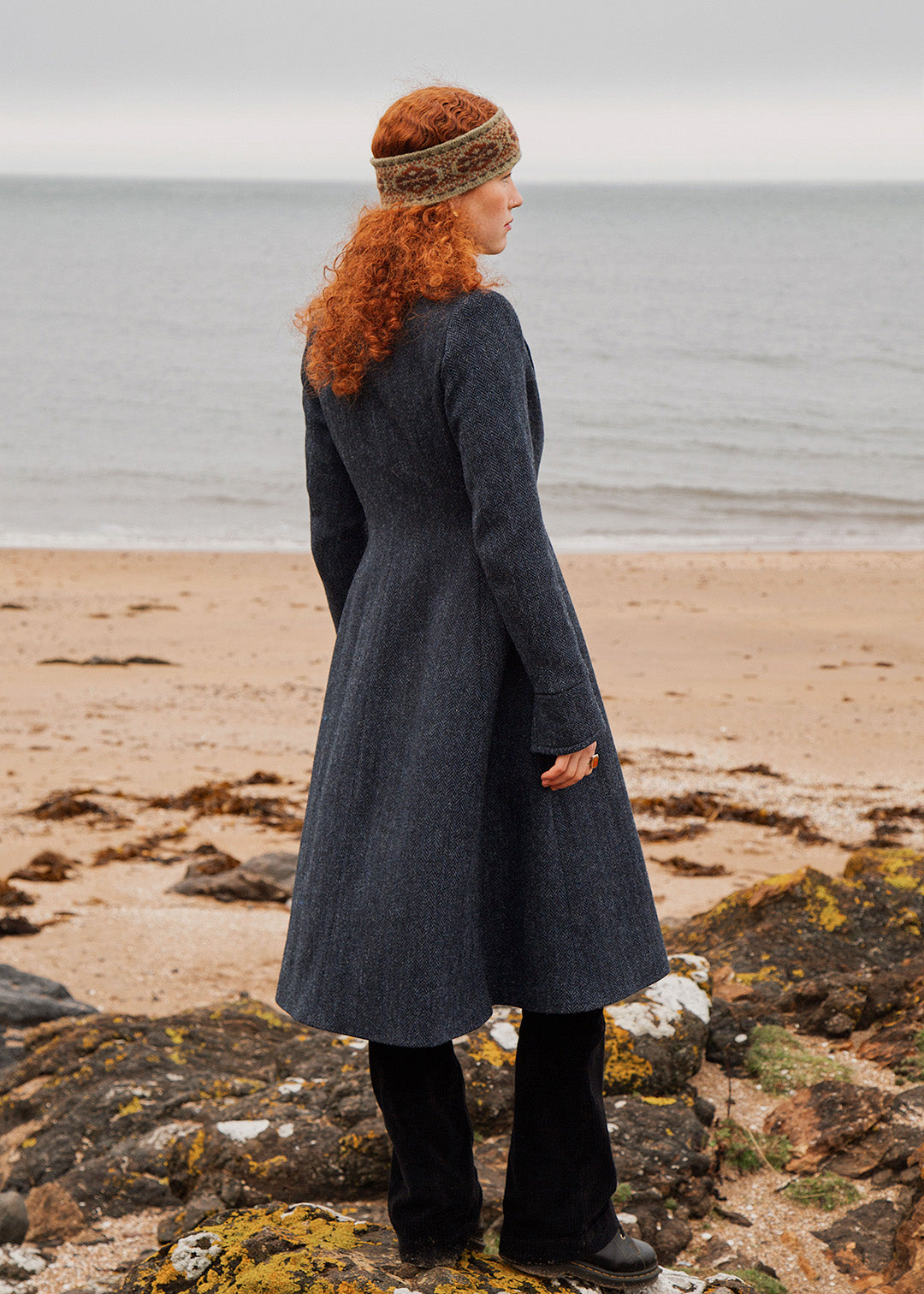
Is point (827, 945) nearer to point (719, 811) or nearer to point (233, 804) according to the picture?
point (719, 811)

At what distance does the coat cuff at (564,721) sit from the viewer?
6.39 ft

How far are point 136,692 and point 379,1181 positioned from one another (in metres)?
7.34

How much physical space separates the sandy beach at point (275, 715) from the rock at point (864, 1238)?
2.65 m

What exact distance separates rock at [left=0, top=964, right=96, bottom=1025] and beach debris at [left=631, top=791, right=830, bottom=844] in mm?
3555

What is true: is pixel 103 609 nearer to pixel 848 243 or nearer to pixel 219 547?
pixel 219 547

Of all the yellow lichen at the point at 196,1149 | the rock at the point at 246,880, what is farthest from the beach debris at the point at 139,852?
the yellow lichen at the point at 196,1149

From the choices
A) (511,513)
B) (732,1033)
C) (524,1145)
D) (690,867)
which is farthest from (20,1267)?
(690,867)

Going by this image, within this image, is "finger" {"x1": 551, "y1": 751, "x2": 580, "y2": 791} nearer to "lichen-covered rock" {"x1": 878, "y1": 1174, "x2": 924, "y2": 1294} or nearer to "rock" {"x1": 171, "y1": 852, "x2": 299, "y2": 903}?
"lichen-covered rock" {"x1": 878, "y1": 1174, "x2": 924, "y2": 1294}

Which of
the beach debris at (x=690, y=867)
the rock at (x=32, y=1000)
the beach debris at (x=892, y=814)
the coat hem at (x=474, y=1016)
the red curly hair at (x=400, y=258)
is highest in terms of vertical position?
the red curly hair at (x=400, y=258)

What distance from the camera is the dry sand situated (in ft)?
16.5

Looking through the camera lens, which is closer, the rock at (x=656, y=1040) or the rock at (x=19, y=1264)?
the rock at (x=19, y=1264)

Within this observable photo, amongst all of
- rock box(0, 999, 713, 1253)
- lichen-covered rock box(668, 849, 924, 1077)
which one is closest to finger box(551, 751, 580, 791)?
rock box(0, 999, 713, 1253)

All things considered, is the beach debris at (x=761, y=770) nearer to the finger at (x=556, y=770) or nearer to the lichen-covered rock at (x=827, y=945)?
the lichen-covered rock at (x=827, y=945)

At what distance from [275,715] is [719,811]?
356 cm
